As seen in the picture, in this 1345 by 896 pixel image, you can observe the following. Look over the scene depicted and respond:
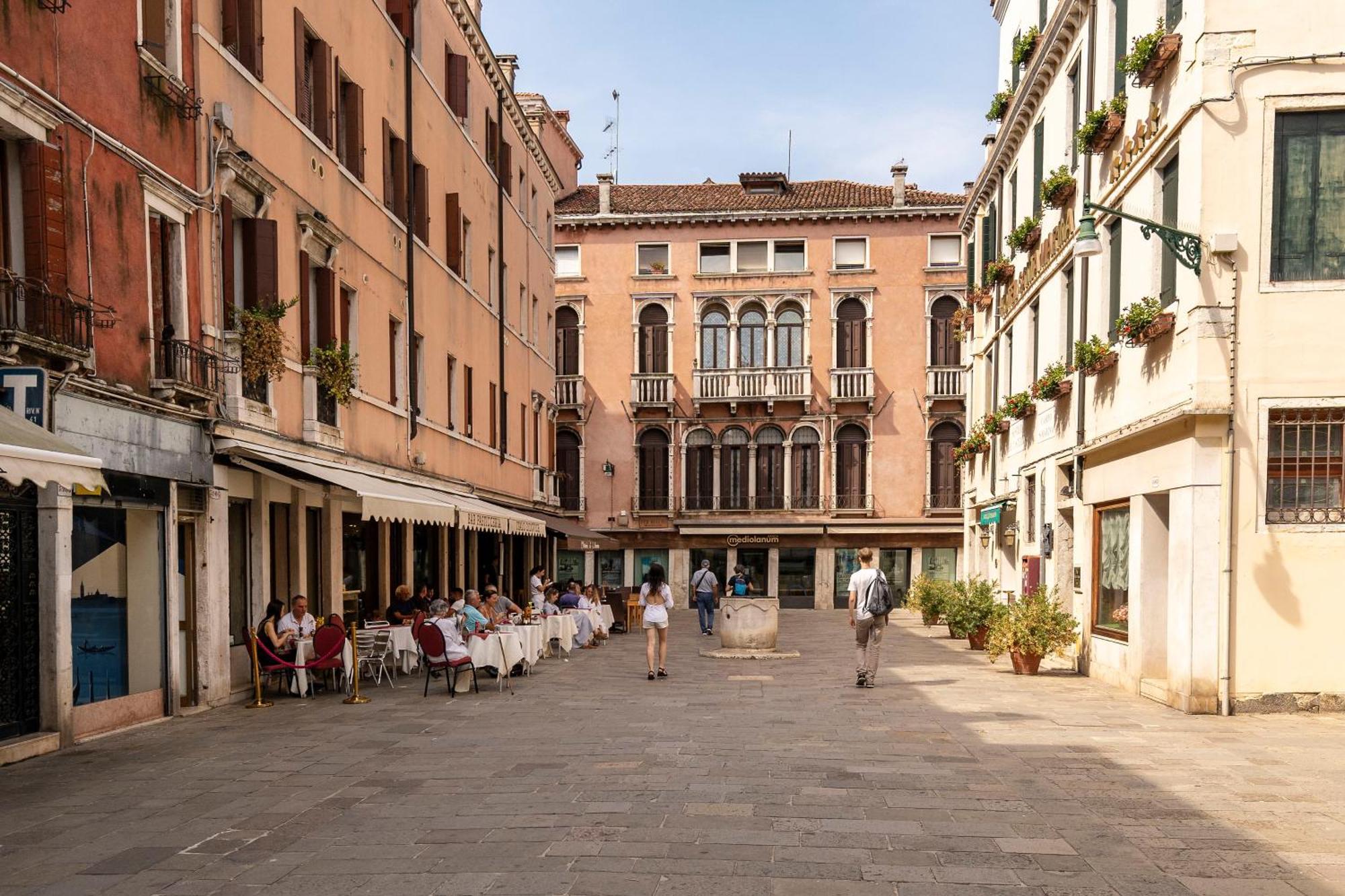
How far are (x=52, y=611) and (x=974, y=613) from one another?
1448 cm

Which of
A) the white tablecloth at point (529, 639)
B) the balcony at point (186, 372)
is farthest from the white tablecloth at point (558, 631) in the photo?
the balcony at point (186, 372)

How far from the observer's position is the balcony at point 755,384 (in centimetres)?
4041

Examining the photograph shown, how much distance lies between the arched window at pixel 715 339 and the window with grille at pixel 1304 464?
29140mm

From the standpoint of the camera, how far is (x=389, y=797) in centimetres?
826

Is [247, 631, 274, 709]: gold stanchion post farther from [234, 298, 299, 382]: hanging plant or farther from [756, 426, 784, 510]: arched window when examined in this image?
[756, 426, 784, 510]: arched window

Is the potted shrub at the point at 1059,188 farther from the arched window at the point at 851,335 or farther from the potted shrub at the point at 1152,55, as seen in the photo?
the arched window at the point at 851,335

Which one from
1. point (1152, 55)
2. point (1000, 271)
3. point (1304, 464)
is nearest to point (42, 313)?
point (1152, 55)

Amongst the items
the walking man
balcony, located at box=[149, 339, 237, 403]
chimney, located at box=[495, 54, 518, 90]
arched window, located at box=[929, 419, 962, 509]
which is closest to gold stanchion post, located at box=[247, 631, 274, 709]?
balcony, located at box=[149, 339, 237, 403]

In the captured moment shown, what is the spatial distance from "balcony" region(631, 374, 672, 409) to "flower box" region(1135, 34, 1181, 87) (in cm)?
2769

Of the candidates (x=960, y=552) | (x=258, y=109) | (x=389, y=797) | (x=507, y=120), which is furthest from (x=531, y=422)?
(x=389, y=797)

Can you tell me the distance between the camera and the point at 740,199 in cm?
4241

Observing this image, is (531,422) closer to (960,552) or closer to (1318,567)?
(960,552)

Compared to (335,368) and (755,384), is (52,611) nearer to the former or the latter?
(335,368)

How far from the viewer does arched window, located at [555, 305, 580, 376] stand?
41.7 m
